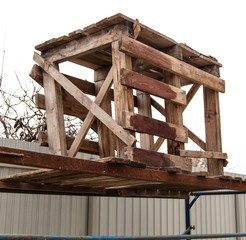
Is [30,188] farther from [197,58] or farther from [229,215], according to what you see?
[229,215]

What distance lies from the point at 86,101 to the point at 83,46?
73 centimetres

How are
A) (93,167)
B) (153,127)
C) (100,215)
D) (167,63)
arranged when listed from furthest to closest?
(100,215)
(167,63)
(153,127)
(93,167)

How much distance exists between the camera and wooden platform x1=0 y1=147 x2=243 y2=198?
365 centimetres

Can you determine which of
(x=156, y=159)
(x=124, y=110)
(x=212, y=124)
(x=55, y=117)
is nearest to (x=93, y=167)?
(x=124, y=110)

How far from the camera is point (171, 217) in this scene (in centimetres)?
1017

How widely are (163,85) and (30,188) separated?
7.11 ft

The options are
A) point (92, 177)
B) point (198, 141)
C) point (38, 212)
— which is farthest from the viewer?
point (38, 212)

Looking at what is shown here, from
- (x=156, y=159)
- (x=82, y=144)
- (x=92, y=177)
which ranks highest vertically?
(x=82, y=144)

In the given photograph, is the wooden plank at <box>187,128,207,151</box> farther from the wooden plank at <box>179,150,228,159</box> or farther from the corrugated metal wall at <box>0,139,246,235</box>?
the corrugated metal wall at <box>0,139,246,235</box>

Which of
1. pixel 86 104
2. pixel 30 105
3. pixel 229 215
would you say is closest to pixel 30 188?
pixel 86 104

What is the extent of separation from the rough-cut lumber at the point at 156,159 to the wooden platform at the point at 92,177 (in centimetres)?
22

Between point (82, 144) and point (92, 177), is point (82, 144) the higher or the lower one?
the higher one

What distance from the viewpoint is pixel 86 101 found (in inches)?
213

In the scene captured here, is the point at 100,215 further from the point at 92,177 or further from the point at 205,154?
the point at 92,177
